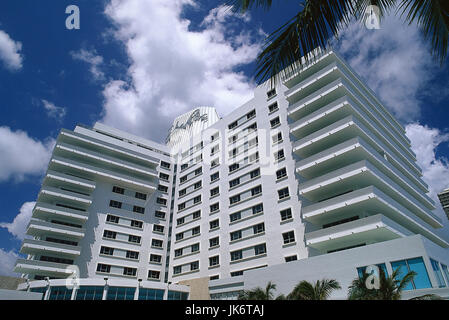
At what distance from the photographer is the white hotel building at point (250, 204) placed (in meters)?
31.8

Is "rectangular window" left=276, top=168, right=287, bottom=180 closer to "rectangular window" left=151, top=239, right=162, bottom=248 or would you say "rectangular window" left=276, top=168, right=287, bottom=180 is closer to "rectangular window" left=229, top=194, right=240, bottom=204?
"rectangular window" left=229, top=194, right=240, bottom=204

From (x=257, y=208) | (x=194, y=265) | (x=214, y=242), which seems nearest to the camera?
(x=257, y=208)

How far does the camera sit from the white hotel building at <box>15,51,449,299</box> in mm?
31781

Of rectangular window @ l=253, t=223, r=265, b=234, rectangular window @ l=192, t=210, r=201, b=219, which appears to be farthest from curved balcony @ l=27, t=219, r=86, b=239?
rectangular window @ l=253, t=223, r=265, b=234

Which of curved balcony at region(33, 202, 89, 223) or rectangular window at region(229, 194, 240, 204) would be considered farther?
rectangular window at region(229, 194, 240, 204)

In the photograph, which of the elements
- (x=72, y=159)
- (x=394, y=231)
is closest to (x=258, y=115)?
(x=394, y=231)

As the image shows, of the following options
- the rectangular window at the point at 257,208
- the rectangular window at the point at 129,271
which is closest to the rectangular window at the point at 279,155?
the rectangular window at the point at 257,208

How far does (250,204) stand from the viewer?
44188mm

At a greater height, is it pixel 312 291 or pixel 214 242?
pixel 214 242

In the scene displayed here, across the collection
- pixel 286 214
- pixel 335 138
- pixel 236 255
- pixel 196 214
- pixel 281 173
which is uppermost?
pixel 335 138

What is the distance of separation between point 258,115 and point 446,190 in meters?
174

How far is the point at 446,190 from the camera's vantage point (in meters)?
175

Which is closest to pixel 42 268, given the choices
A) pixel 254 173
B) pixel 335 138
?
pixel 254 173

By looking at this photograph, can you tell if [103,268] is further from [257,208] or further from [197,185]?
[257,208]
